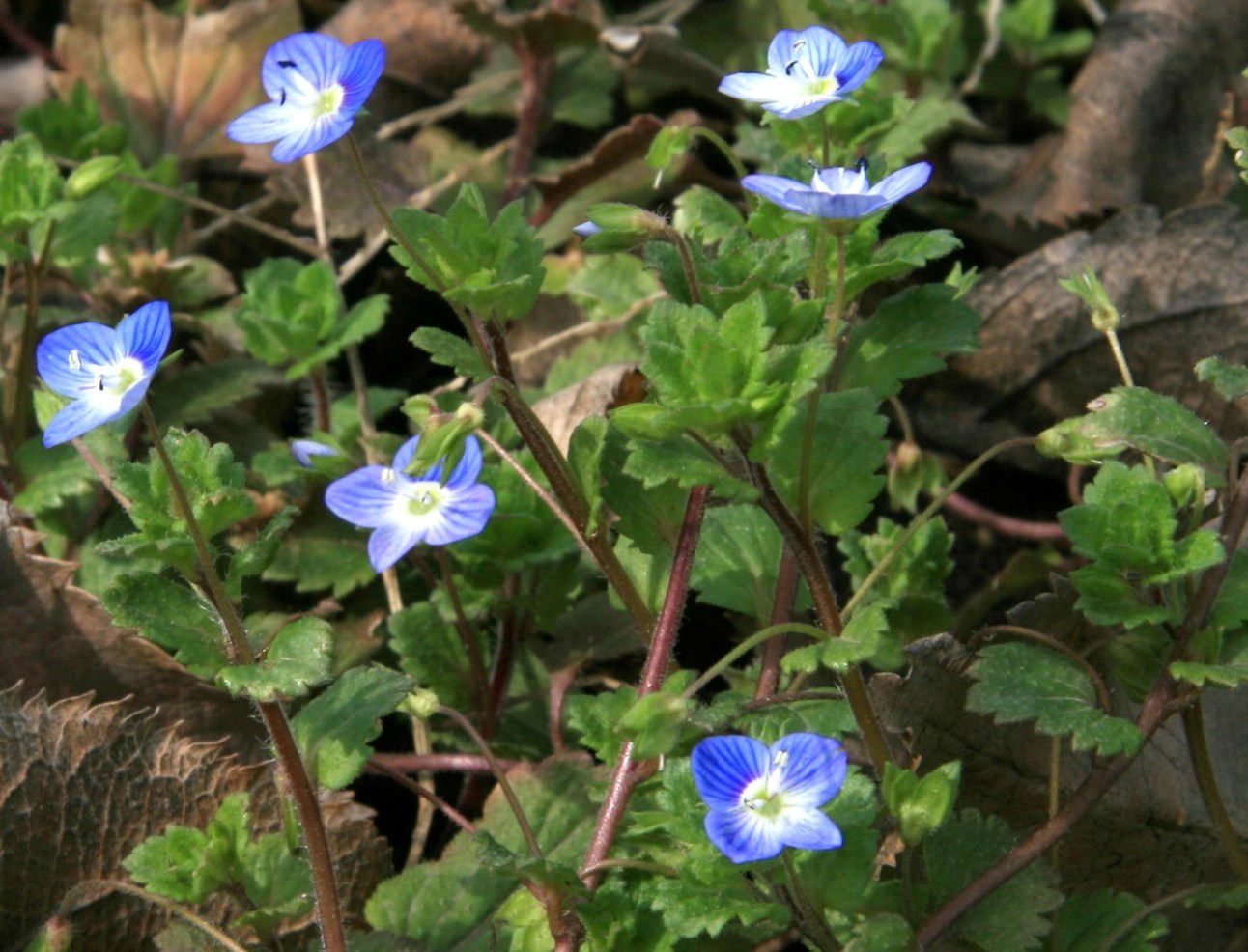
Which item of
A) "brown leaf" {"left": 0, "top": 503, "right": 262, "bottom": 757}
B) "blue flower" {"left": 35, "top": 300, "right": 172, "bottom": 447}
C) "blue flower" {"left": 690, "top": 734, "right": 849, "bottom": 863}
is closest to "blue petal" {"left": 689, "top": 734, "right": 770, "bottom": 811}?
"blue flower" {"left": 690, "top": 734, "right": 849, "bottom": 863}

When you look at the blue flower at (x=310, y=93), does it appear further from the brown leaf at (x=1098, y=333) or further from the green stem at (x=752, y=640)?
the brown leaf at (x=1098, y=333)

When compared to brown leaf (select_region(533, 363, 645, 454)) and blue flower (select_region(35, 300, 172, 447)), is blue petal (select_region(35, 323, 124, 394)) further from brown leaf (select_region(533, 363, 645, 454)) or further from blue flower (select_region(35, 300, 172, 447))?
brown leaf (select_region(533, 363, 645, 454))

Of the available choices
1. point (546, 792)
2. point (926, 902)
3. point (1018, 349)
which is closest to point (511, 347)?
point (1018, 349)

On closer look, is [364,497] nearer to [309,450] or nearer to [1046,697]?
[309,450]

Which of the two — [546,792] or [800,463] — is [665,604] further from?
[546,792]

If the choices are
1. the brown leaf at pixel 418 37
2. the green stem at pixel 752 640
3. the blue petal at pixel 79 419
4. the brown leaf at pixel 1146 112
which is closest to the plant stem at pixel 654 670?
the green stem at pixel 752 640

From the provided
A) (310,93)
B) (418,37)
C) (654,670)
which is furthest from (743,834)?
(418,37)
